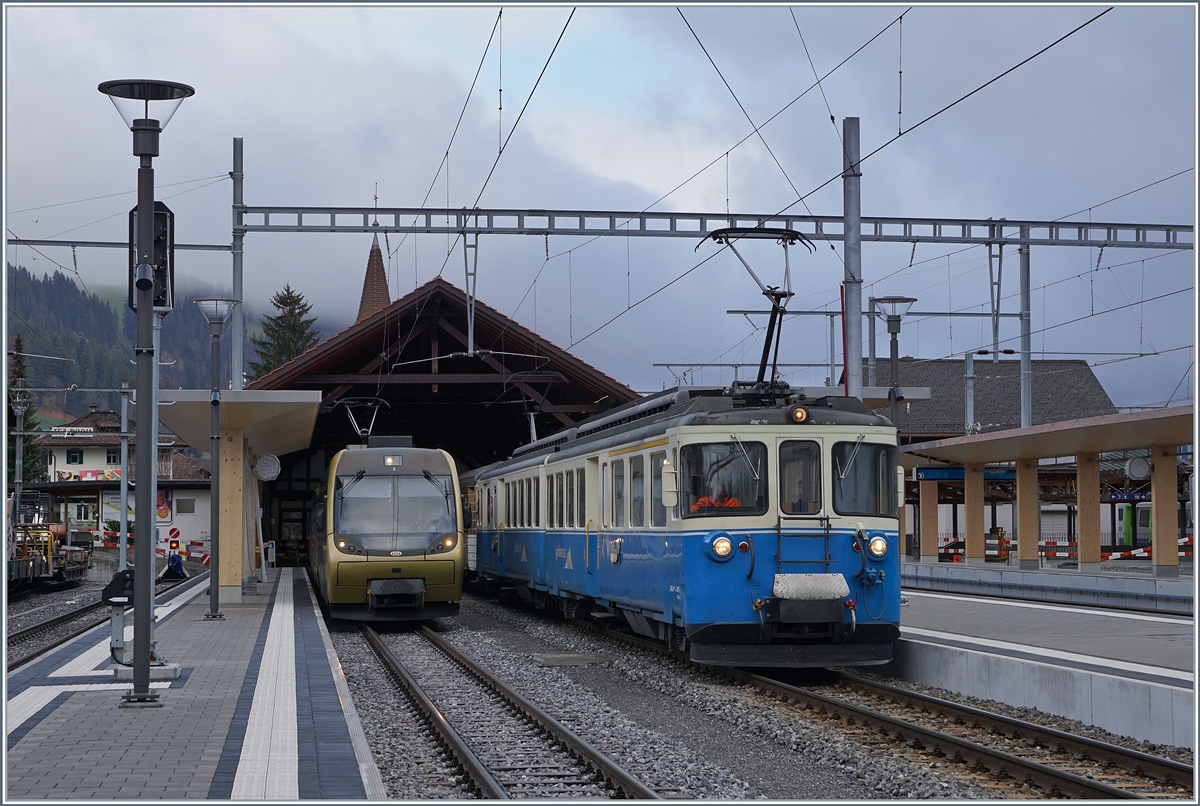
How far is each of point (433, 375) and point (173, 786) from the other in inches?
989

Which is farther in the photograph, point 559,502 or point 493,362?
point 493,362

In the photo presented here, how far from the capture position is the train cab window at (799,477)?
13023mm

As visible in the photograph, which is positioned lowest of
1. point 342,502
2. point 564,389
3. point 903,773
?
point 903,773

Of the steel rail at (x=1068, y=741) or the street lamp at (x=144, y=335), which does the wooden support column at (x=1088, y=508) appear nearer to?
the steel rail at (x=1068, y=741)

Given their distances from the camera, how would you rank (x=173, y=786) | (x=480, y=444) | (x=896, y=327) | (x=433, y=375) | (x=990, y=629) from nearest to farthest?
(x=173, y=786)
(x=990, y=629)
(x=896, y=327)
(x=433, y=375)
(x=480, y=444)

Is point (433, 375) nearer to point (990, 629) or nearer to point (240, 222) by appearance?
point (240, 222)

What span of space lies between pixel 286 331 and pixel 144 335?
3550 inches

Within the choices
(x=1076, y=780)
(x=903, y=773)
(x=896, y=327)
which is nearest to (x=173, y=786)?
(x=903, y=773)

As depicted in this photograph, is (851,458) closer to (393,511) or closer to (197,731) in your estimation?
(197,731)

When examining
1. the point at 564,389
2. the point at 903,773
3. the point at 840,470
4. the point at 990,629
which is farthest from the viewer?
the point at 564,389

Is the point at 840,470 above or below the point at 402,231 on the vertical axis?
below

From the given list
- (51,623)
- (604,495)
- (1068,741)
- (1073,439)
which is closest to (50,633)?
(51,623)

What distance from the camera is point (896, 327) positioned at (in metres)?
24.6

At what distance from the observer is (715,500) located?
42.7ft
